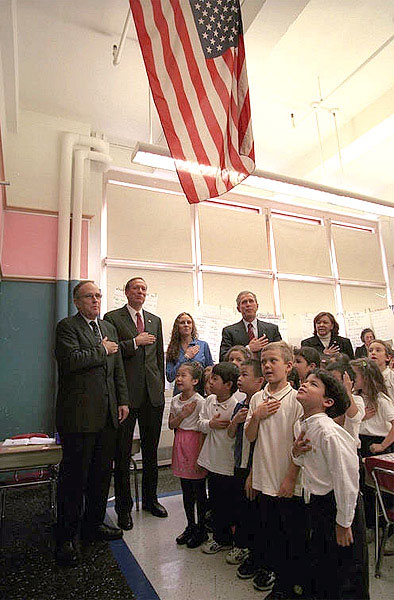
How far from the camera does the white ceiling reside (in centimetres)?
339

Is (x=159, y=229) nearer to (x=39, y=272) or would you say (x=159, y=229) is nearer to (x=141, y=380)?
(x=39, y=272)

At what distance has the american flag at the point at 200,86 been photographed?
2.43m

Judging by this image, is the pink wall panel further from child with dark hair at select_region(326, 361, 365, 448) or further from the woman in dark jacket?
child with dark hair at select_region(326, 361, 365, 448)

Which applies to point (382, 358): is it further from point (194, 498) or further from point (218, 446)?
point (194, 498)

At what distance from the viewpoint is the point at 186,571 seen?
211cm

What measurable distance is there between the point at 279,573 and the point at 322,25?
162 inches

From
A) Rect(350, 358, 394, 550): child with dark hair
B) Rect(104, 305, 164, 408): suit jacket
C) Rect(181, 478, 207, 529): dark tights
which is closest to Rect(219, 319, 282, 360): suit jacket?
Rect(104, 305, 164, 408): suit jacket

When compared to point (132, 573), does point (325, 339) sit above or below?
above

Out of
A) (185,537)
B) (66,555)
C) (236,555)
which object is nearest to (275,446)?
(236,555)

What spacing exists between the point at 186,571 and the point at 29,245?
3289 mm

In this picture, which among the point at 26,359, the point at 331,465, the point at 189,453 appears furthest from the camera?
the point at 26,359

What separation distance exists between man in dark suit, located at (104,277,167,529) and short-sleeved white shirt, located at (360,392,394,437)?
1415 millimetres

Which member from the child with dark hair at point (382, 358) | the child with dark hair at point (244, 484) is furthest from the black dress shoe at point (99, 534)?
the child with dark hair at point (382, 358)

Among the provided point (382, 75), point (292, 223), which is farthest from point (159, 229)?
point (382, 75)
